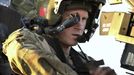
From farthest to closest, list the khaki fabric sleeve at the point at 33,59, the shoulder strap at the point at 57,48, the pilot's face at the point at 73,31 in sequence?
the pilot's face at the point at 73,31, the shoulder strap at the point at 57,48, the khaki fabric sleeve at the point at 33,59

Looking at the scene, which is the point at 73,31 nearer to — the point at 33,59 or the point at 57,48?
the point at 57,48

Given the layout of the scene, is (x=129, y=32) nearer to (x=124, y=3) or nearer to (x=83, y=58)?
(x=124, y=3)

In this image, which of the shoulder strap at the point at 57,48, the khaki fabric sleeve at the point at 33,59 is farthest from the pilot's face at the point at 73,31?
the khaki fabric sleeve at the point at 33,59

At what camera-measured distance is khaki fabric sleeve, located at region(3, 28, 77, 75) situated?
6.44 ft

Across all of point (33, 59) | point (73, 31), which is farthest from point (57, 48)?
point (33, 59)

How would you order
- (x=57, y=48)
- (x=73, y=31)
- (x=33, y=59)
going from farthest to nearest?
(x=73, y=31), (x=57, y=48), (x=33, y=59)

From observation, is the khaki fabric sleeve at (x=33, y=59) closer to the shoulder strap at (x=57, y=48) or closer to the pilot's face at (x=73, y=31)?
the shoulder strap at (x=57, y=48)

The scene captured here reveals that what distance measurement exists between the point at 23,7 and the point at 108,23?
2.08 metres

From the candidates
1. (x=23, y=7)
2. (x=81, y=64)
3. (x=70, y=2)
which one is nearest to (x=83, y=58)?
(x=81, y=64)

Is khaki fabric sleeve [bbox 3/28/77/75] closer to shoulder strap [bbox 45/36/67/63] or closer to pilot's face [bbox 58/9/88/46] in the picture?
shoulder strap [bbox 45/36/67/63]

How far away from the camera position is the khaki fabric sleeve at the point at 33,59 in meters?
1.96

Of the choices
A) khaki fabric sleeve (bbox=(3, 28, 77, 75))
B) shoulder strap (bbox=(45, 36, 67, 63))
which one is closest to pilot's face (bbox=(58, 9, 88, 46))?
shoulder strap (bbox=(45, 36, 67, 63))

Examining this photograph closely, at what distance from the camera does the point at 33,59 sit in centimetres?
197

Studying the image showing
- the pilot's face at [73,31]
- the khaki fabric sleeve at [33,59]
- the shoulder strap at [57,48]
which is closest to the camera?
the khaki fabric sleeve at [33,59]
